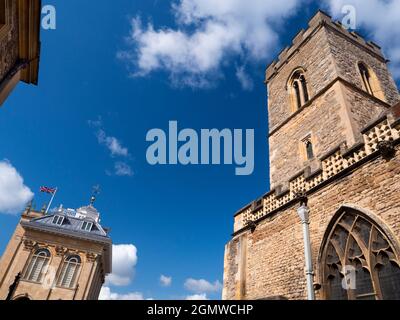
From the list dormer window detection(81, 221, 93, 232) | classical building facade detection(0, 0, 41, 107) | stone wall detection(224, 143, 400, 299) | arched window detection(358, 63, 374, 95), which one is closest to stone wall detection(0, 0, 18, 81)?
classical building facade detection(0, 0, 41, 107)

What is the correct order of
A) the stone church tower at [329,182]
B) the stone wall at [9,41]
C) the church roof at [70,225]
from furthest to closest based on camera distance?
the church roof at [70,225], the stone wall at [9,41], the stone church tower at [329,182]

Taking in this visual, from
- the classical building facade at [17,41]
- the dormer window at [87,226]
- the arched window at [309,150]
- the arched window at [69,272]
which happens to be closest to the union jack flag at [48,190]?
the dormer window at [87,226]

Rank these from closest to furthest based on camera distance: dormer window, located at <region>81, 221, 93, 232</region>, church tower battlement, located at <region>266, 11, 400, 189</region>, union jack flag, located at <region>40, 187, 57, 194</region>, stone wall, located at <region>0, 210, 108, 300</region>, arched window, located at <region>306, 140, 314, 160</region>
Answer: church tower battlement, located at <region>266, 11, 400, 189</region> < arched window, located at <region>306, 140, 314, 160</region> < stone wall, located at <region>0, 210, 108, 300</region> < dormer window, located at <region>81, 221, 93, 232</region> < union jack flag, located at <region>40, 187, 57, 194</region>

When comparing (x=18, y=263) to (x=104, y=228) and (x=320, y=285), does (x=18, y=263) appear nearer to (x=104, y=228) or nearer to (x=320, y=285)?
(x=104, y=228)

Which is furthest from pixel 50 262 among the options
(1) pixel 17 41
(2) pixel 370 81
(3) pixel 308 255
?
(2) pixel 370 81

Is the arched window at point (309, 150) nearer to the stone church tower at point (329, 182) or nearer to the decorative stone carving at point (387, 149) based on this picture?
the stone church tower at point (329, 182)

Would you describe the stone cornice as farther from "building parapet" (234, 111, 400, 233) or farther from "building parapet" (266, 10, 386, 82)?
"building parapet" (234, 111, 400, 233)

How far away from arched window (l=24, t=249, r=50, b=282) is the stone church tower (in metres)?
19.9

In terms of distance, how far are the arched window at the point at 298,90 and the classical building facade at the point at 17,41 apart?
11.9m

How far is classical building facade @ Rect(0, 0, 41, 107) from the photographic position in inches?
277

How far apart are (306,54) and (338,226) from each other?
37.9 ft

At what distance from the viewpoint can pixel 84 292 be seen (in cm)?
2292

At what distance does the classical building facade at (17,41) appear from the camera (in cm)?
704
